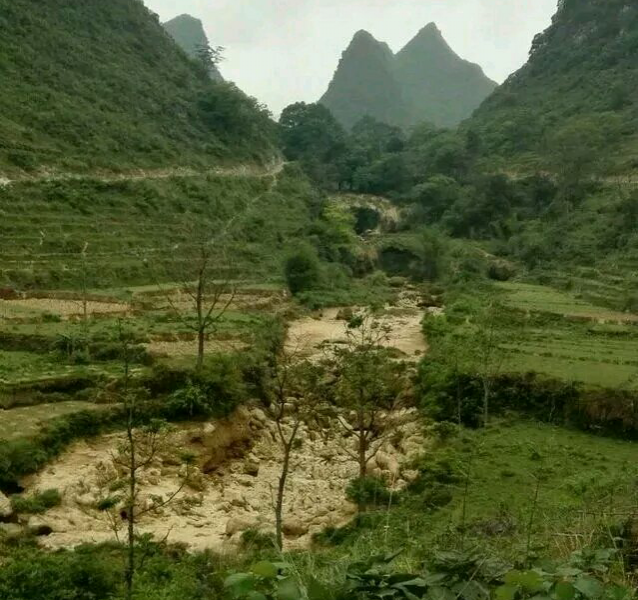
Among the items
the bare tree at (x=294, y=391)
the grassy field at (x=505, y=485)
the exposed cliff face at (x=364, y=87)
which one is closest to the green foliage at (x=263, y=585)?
the grassy field at (x=505, y=485)

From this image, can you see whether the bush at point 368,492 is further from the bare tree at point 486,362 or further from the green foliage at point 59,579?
the green foliage at point 59,579

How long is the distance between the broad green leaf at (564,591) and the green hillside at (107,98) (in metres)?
30.1

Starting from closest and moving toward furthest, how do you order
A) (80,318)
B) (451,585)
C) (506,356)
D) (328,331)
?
(451,585), (506,356), (80,318), (328,331)

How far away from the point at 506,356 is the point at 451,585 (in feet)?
45.5

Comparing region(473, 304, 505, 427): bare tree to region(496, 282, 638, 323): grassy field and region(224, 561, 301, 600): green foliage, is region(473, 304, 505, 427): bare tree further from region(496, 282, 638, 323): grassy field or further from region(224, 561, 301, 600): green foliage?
region(224, 561, 301, 600): green foliage

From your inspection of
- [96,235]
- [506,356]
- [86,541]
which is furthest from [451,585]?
[96,235]

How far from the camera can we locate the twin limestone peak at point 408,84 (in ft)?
344

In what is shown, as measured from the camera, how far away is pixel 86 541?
9.48 m

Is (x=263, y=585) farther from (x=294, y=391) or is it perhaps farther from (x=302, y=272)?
(x=302, y=272)

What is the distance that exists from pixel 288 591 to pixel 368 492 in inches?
342

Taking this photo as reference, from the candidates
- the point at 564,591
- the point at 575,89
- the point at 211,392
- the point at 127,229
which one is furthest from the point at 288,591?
the point at 575,89

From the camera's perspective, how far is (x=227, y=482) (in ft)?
44.1

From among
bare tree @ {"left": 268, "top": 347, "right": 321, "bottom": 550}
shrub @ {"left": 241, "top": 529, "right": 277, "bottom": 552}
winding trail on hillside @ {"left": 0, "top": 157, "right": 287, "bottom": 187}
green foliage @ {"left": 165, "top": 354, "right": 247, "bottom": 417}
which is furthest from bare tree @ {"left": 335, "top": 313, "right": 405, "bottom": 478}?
winding trail on hillside @ {"left": 0, "top": 157, "right": 287, "bottom": 187}

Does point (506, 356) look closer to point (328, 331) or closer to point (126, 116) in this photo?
point (328, 331)
